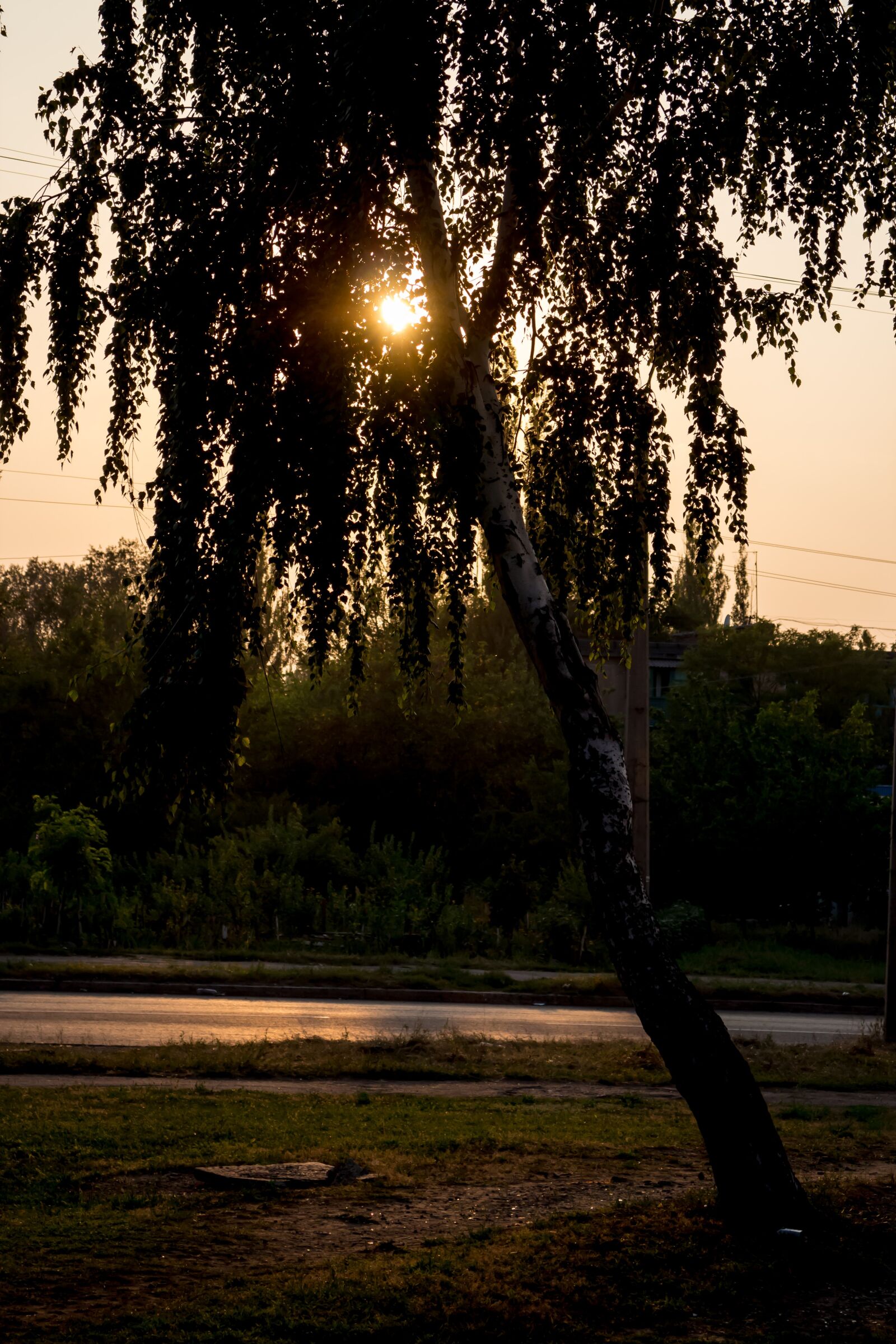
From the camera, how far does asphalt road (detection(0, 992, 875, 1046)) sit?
1449cm

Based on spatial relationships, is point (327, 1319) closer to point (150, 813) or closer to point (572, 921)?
point (150, 813)

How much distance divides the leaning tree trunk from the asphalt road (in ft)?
27.4

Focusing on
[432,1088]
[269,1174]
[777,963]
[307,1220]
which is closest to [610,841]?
[307,1220]

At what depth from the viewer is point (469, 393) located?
6.63 m

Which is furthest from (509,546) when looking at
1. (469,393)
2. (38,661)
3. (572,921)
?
(38,661)

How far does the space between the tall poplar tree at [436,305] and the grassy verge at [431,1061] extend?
5.87 metres

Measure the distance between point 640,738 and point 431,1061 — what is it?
6.81 meters

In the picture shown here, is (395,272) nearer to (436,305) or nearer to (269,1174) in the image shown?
(436,305)

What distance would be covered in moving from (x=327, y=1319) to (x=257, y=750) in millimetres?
34782

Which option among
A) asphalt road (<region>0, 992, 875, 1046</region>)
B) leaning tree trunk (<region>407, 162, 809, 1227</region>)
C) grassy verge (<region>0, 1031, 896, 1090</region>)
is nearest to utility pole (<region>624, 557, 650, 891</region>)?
asphalt road (<region>0, 992, 875, 1046</region>)

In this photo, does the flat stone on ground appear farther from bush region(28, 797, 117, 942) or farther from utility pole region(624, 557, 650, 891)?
bush region(28, 797, 117, 942)

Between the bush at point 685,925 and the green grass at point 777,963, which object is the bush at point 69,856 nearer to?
the green grass at point 777,963

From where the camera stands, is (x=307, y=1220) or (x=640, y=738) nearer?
(x=307, y=1220)

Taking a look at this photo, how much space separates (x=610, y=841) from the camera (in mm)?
6754
